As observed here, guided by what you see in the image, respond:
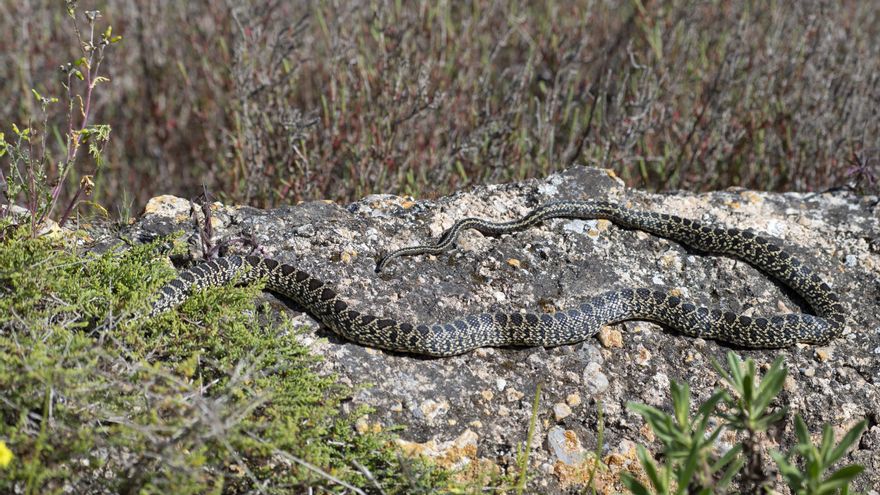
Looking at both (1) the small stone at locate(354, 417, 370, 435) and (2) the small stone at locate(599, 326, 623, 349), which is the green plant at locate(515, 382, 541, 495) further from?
(2) the small stone at locate(599, 326, 623, 349)

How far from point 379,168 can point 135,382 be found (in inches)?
219

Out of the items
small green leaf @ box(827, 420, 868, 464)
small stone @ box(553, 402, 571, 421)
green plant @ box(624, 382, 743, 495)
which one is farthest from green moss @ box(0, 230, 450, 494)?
small green leaf @ box(827, 420, 868, 464)

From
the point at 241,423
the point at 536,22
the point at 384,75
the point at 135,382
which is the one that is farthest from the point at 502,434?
the point at 536,22

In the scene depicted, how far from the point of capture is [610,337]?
763 cm

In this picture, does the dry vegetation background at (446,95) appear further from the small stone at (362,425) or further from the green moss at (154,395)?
the small stone at (362,425)

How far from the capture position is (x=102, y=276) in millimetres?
6867

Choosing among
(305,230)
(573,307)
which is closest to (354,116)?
(305,230)

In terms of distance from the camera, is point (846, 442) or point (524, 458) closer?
point (846, 442)

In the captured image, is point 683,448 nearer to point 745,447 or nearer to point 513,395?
point 745,447

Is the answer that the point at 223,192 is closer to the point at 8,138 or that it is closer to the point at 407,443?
the point at 8,138

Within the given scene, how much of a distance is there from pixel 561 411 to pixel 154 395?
3321 mm

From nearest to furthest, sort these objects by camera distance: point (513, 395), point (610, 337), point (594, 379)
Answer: point (513, 395)
point (594, 379)
point (610, 337)

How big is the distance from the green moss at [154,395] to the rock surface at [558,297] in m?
0.48

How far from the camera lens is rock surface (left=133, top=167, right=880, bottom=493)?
21.6 ft
